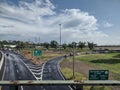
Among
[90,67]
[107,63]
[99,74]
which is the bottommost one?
[90,67]

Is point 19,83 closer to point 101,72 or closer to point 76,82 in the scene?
point 76,82

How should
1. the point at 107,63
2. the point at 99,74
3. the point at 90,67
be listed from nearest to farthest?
the point at 99,74 → the point at 90,67 → the point at 107,63

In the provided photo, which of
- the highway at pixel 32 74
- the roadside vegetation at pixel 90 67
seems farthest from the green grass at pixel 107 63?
the highway at pixel 32 74

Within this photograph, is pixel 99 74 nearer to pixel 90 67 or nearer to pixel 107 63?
pixel 90 67

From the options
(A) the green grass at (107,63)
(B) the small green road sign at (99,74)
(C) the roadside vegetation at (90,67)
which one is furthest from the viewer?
(A) the green grass at (107,63)

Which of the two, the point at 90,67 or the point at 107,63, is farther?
the point at 107,63

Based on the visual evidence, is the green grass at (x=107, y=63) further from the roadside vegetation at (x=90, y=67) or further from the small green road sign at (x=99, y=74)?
the small green road sign at (x=99, y=74)

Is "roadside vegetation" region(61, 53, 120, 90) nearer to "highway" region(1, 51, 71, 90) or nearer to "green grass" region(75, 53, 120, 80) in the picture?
"green grass" region(75, 53, 120, 80)

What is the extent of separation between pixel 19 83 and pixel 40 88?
2766cm

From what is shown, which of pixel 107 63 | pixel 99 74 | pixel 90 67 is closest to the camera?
pixel 99 74

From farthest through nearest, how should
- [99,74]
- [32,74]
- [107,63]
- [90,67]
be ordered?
[107,63] < [90,67] < [32,74] < [99,74]

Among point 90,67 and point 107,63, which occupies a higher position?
point 107,63

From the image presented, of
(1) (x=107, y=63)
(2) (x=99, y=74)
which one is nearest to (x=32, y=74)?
(2) (x=99, y=74)

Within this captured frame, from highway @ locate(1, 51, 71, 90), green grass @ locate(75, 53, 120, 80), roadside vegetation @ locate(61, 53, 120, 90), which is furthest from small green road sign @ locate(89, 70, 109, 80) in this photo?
green grass @ locate(75, 53, 120, 80)
